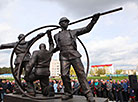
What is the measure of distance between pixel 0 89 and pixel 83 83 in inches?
358

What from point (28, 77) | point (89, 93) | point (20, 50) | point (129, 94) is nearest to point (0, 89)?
point (20, 50)

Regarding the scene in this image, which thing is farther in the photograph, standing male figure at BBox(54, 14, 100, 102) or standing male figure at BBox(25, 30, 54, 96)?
standing male figure at BBox(25, 30, 54, 96)

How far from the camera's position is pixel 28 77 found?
5.93 metres

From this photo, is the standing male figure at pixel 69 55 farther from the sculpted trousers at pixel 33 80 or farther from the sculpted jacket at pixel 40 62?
the sculpted trousers at pixel 33 80

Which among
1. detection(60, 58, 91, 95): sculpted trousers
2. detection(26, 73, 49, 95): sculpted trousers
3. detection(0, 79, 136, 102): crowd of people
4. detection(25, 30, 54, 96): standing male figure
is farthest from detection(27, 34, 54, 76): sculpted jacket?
detection(0, 79, 136, 102): crowd of people

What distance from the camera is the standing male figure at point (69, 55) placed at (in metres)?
4.66

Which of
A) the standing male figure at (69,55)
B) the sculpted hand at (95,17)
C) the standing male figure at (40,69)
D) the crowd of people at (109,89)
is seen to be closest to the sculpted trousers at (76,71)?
the standing male figure at (69,55)

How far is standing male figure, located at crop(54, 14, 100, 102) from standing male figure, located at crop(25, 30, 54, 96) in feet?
3.56

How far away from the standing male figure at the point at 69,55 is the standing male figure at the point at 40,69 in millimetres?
1084

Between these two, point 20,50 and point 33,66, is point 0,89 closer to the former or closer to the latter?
point 20,50

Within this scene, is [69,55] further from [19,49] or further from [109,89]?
[109,89]

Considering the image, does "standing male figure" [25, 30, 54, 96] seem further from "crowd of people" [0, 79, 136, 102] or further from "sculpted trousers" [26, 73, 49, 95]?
"crowd of people" [0, 79, 136, 102]

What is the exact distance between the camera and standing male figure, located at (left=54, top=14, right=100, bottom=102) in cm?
466

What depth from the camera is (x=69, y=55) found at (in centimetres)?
482
